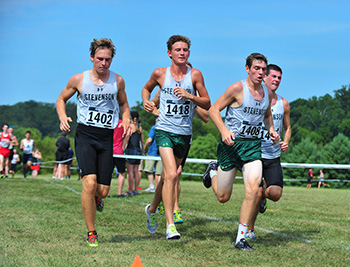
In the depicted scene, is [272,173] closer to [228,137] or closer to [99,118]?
[228,137]

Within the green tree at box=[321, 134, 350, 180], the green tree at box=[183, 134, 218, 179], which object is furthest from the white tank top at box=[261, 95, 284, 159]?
the green tree at box=[183, 134, 218, 179]

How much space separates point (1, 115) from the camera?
514 cm

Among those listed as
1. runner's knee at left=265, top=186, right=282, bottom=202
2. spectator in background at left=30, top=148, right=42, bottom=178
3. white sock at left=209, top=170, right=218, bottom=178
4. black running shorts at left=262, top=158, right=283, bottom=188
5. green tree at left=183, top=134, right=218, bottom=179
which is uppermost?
green tree at left=183, top=134, right=218, bottom=179

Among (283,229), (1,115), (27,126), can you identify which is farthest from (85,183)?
(27,126)

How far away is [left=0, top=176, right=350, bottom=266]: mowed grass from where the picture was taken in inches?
211

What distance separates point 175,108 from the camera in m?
7.29

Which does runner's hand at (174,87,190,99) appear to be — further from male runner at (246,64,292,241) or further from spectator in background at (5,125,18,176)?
spectator in background at (5,125,18,176)

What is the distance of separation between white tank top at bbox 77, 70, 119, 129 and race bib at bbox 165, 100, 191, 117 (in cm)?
91

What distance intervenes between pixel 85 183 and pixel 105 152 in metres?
0.45

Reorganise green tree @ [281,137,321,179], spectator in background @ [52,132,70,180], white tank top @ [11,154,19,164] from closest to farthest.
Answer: spectator in background @ [52,132,70,180] < white tank top @ [11,154,19,164] < green tree @ [281,137,321,179]

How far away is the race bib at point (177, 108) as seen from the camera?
287 inches

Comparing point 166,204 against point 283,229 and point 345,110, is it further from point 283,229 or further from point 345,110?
point 345,110

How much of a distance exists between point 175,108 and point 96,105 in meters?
1.19

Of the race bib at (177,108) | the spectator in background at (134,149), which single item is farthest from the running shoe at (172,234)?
the spectator in background at (134,149)
